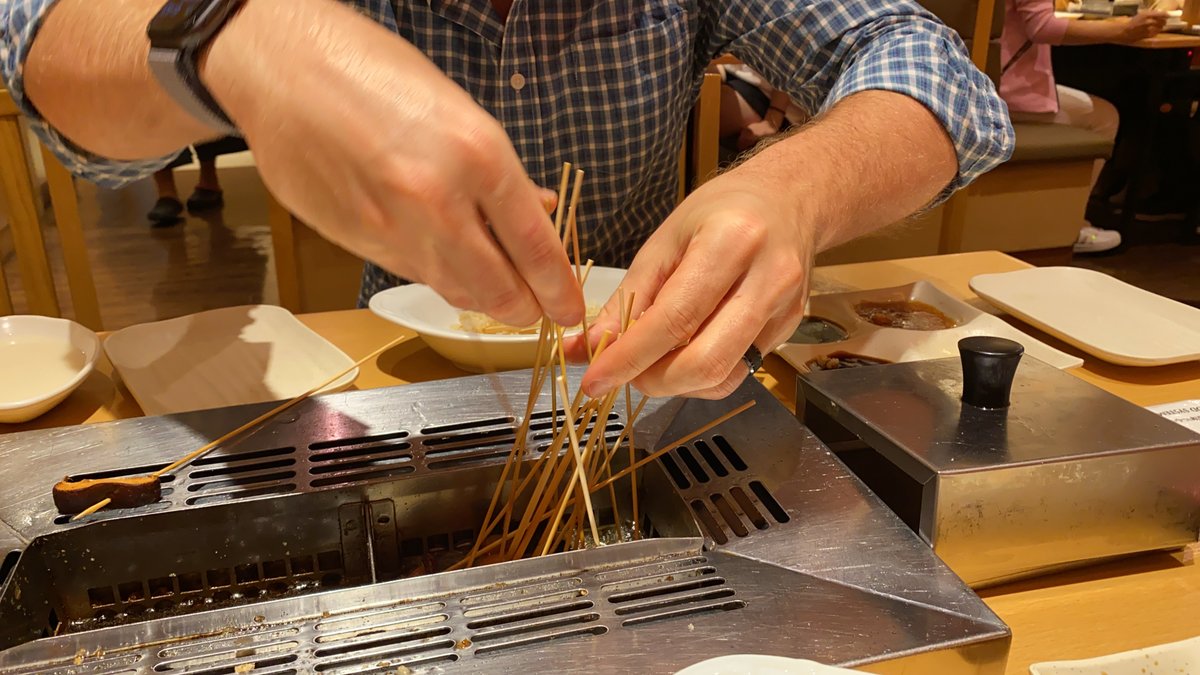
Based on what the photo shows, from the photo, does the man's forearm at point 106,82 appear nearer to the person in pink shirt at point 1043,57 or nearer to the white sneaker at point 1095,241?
the person in pink shirt at point 1043,57

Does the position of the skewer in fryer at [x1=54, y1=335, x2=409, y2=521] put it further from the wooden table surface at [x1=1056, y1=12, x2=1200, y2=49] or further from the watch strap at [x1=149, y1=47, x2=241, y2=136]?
the wooden table surface at [x1=1056, y1=12, x2=1200, y2=49]

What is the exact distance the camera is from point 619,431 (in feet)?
2.82

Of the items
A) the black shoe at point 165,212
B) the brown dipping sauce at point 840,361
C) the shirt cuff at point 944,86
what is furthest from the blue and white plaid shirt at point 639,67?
the black shoe at point 165,212

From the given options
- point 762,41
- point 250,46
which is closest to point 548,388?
point 250,46

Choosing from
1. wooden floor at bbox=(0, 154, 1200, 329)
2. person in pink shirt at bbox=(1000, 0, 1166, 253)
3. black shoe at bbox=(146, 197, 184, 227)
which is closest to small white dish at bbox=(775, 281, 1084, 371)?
wooden floor at bbox=(0, 154, 1200, 329)

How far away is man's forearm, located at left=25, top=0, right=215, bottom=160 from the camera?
74 cm

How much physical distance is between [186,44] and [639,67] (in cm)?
87

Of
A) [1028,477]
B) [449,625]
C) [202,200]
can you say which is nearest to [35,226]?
[449,625]

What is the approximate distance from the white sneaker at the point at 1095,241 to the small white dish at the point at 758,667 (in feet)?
14.6

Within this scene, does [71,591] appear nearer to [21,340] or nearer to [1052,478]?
[21,340]

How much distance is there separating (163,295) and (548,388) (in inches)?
135

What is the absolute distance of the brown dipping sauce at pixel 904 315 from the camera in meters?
1.26

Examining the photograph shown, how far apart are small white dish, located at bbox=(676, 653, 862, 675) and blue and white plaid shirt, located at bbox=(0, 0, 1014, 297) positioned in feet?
2.91

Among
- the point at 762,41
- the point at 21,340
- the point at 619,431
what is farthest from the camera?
the point at 762,41
